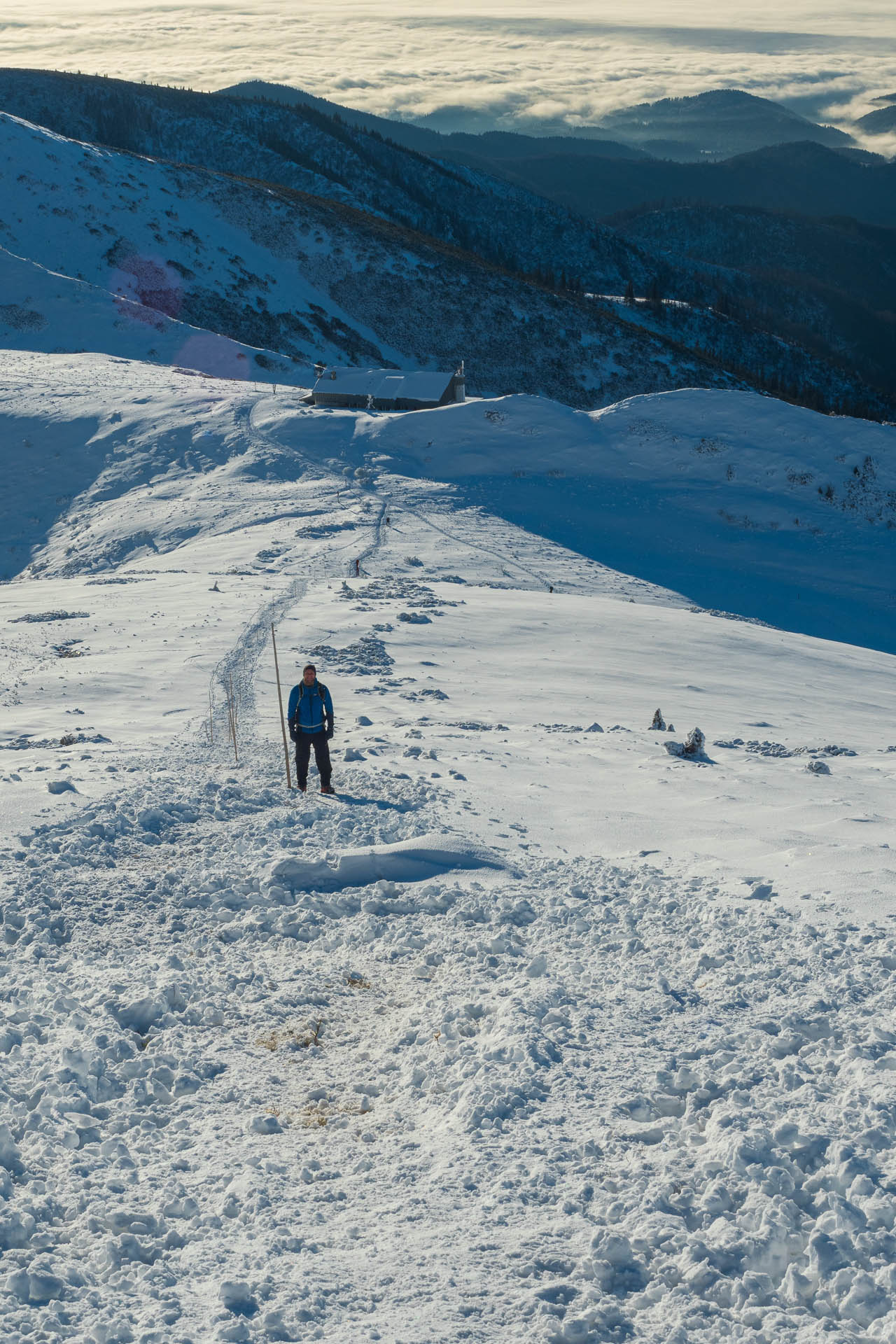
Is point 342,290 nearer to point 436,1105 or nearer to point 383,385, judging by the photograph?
point 383,385

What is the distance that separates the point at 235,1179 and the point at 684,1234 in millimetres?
2599

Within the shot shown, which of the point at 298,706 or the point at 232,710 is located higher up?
the point at 298,706

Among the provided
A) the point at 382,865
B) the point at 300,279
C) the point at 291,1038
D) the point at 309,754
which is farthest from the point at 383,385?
the point at 291,1038

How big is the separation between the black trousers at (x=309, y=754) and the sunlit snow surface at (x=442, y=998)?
0.42 m

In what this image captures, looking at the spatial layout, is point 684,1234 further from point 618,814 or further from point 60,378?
point 60,378

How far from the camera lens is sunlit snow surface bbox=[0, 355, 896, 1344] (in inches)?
219

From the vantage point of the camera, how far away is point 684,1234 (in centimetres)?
576

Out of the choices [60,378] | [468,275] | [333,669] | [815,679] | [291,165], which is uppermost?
[291,165]

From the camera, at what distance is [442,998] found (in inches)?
324

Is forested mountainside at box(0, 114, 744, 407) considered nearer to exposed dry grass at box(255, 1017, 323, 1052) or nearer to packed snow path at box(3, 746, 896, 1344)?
packed snow path at box(3, 746, 896, 1344)

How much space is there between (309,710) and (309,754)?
534 mm

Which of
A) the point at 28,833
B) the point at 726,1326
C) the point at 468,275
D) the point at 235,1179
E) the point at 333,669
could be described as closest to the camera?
the point at 726,1326

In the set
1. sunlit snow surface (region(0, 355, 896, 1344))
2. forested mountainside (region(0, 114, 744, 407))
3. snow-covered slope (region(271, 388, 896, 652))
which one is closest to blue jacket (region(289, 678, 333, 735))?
sunlit snow surface (region(0, 355, 896, 1344))

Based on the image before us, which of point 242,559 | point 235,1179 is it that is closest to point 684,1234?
point 235,1179
